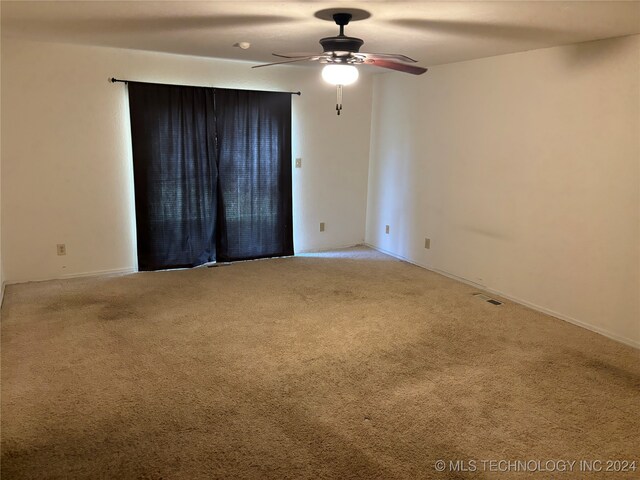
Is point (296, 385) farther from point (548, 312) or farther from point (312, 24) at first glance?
point (548, 312)

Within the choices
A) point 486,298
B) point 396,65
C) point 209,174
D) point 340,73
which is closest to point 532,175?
point 486,298

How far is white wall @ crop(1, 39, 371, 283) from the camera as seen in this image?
4.38 m

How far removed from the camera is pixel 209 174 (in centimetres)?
523

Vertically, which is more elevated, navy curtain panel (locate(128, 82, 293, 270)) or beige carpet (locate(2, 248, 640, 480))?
navy curtain panel (locate(128, 82, 293, 270))

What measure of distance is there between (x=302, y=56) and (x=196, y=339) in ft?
6.89

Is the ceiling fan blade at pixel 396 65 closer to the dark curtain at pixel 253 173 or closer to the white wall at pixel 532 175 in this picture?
the white wall at pixel 532 175

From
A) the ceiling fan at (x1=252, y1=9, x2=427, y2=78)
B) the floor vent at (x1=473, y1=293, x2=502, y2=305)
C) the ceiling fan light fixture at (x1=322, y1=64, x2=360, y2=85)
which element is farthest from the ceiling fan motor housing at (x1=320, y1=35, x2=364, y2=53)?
the floor vent at (x1=473, y1=293, x2=502, y2=305)

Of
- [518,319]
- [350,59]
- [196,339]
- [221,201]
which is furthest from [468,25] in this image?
[221,201]

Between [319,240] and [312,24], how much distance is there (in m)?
3.31

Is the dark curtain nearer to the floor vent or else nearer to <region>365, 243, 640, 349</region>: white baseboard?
<region>365, 243, 640, 349</region>: white baseboard

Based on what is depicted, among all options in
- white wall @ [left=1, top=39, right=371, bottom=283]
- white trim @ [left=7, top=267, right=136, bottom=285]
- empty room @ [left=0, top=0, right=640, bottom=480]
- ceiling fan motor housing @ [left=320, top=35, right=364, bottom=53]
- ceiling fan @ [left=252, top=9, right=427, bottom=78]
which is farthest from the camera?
white trim @ [left=7, top=267, right=136, bottom=285]

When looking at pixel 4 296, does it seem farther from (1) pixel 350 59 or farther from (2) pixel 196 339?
(1) pixel 350 59

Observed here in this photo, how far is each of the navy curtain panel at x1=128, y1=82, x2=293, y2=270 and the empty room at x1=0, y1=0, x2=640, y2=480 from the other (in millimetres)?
25

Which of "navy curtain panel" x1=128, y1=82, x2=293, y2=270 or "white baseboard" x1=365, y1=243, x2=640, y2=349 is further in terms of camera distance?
"navy curtain panel" x1=128, y1=82, x2=293, y2=270
